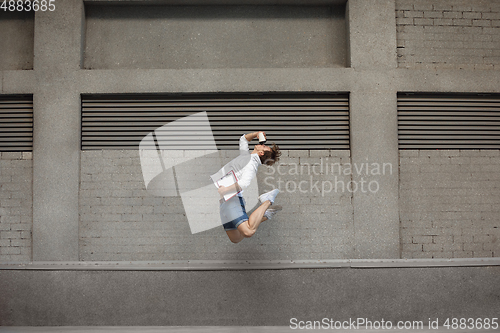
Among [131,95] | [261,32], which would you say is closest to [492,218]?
[261,32]

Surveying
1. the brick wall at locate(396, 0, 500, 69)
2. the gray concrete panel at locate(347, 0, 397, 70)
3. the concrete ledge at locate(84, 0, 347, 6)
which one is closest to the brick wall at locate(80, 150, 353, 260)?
the gray concrete panel at locate(347, 0, 397, 70)

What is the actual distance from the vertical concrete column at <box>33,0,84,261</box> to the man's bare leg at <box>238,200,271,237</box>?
2.94m

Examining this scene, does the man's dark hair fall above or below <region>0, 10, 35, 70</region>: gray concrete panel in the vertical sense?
below

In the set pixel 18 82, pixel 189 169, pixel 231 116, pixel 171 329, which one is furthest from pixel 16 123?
pixel 171 329

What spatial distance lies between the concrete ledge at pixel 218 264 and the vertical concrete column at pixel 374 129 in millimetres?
186

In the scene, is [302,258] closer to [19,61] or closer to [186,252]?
[186,252]

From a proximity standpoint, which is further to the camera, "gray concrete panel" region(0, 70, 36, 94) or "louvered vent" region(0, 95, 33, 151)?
"louvered vent" region(0, 95, 33, 151)

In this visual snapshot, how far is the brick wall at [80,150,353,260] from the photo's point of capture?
5668 mm

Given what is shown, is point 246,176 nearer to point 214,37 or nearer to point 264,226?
point 264,226

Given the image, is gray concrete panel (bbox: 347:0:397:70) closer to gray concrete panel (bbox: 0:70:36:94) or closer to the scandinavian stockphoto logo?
the scandinavian stockphoto logo

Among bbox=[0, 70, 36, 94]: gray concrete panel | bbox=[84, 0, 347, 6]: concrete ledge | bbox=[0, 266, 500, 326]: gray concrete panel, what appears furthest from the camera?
bbox=[84, 0, 347, 6]: concrete ledge

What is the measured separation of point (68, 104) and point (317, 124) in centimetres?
430

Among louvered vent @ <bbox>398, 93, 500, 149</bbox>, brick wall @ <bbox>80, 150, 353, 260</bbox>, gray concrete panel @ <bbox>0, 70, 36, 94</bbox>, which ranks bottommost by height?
brick wall @ <bbox>80, 150, 353, 260</bbox>

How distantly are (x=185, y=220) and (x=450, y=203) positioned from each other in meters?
4.56
